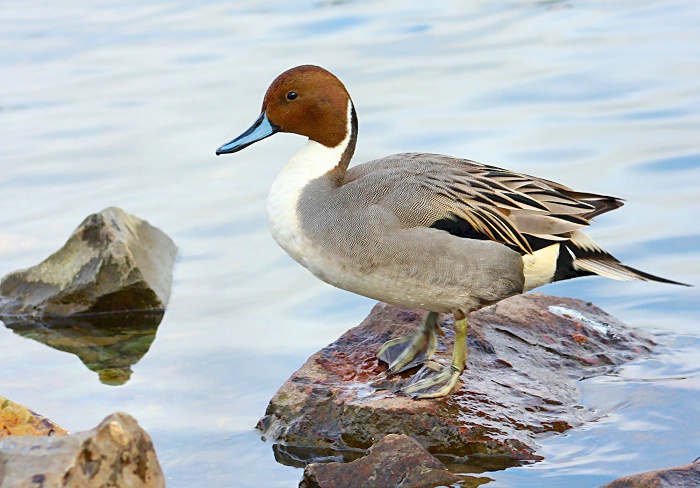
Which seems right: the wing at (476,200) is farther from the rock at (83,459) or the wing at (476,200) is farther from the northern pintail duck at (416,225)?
the rock at (83,459)

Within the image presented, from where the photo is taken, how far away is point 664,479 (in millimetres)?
3793

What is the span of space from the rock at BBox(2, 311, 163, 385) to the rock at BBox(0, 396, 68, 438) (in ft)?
4.76

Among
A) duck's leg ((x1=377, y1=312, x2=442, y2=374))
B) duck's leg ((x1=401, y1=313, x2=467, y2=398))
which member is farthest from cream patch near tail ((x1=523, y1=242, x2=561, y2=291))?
duck's leg ((x1=377, y1=312, x2=442, y2=374))

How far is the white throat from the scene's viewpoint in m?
4.82

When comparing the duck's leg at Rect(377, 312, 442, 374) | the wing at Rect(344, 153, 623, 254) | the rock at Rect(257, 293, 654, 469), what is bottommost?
the rock at Rect(257, 293, 654, 469)

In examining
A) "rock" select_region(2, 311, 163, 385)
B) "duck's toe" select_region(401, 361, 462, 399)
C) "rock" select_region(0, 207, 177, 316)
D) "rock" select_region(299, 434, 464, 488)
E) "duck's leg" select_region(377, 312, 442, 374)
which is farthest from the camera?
"rock" select_region(0, 207, 177, 316)

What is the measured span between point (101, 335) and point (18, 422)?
6.56ft

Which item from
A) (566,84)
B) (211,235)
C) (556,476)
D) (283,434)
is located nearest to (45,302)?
(211,235)

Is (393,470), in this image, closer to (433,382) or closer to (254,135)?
(433,382)

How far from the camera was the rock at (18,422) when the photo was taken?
13.7 feet

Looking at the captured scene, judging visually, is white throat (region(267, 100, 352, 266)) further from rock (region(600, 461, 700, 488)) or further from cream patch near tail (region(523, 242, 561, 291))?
rock (region(600, 461, 700, 488))

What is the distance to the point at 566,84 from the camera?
31.5 ft

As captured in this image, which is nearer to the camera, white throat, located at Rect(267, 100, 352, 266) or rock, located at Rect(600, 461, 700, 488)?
rock, located at Rect(600, 461, 700, 488)

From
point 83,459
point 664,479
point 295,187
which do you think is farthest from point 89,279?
point 664,479
